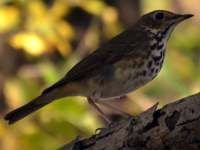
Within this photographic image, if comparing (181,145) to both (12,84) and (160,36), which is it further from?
(12,84)

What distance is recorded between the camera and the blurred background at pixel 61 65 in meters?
3.42

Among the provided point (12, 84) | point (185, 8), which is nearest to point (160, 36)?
point (12, 84)

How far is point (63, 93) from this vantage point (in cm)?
313

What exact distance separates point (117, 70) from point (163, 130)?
108cm

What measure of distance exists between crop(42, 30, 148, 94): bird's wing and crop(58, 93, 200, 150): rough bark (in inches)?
35.3

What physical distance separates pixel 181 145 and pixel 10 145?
2139 mm

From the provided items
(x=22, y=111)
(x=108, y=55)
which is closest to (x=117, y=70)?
(x=108, y=55)

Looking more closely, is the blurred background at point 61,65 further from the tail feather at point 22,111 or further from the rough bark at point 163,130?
the rough bark at point 163,130

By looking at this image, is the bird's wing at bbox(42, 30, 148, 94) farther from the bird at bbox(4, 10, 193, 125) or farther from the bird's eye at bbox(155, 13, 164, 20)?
the bird's eye at bbox(155, 13, 164, 20)

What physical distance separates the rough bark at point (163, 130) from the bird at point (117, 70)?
0.74 metres

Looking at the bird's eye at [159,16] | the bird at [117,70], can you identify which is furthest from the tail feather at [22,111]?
the bird's eye at [159,16]

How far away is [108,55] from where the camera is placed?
3.14m

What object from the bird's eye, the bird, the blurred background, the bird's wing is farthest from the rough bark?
the bird's eye

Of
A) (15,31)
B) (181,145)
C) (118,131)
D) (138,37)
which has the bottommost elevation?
(181,145)
